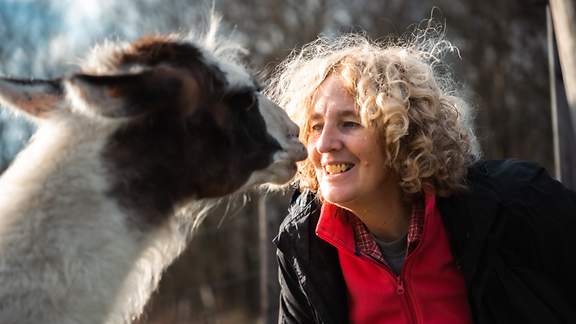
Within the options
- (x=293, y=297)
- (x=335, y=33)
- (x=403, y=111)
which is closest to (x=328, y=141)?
(x=403, y=111)

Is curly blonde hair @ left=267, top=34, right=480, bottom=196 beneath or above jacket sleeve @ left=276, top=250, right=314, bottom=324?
above

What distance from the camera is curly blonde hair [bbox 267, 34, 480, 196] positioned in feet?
Result: 9.39

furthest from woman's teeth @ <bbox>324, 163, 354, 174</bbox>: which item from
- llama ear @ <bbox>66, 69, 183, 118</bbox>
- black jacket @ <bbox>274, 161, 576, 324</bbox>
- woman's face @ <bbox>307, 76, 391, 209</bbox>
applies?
llama ear @ <bbox>66, 69, 183, 118</bbox>

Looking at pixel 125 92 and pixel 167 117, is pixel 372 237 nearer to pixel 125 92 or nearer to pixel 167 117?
pixel 167 117

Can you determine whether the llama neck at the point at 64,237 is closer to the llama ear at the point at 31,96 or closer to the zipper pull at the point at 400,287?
the llama ear at the point at 31,96

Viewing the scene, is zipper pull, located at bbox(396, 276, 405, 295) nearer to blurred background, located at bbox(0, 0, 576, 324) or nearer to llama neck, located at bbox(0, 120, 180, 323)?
llama neck, located at bbox(0, 120, 180, 323)

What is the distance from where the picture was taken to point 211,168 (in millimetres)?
2338

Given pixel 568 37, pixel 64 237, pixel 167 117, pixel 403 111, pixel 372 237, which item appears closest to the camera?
pixel 64 237

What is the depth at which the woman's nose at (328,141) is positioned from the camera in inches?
113

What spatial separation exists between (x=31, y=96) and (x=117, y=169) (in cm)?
38

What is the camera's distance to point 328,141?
287cm

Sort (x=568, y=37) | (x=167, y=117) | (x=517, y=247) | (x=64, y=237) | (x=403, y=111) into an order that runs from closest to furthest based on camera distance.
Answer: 1. (x=64, y=237)
2. (x=167, y=117)
3. (x=517, y=247)
4. (x=403, y=111)
5. (x=568, y=37)

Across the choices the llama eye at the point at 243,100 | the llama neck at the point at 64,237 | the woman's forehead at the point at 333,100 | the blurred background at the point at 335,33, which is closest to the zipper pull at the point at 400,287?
the woman's forehead at the point at 333,100

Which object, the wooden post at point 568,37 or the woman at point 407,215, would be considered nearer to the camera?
the woman at point 407,215
